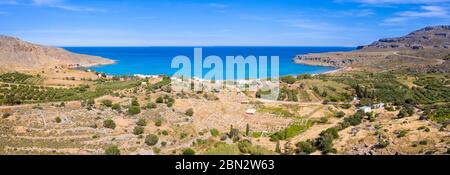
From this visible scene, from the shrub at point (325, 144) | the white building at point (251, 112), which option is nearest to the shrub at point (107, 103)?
the white building at point (251, 112)

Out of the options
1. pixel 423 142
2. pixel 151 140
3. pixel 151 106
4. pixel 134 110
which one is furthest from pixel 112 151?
pixel 423 142

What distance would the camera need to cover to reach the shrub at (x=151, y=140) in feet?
134

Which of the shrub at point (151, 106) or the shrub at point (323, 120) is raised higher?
the shrub at point (151, 106)

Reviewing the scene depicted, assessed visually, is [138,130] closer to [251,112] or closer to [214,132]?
[214,132]

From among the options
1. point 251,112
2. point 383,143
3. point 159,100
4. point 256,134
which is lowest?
point 256,134

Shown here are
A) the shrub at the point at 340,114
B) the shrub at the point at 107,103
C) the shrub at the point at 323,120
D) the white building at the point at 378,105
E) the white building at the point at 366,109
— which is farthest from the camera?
the white building at the point at 378,105

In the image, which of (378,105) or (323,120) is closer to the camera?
(323,120)

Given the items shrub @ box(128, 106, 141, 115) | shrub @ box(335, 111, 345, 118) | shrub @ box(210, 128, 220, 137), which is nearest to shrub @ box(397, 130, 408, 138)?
shrub @ box(335, 111, 345, 118)

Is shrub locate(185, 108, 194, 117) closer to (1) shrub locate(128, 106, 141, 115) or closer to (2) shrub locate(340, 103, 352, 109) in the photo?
(1) shrub locate(128, 106, 141, 115)

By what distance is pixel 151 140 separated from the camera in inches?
1618

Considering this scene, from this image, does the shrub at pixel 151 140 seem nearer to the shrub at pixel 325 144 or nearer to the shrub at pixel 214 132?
the shrub at pixel 214 132

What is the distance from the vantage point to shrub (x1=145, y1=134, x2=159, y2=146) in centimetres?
4086

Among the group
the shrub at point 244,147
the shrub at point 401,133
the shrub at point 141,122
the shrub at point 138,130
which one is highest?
the shrub at point 141,122

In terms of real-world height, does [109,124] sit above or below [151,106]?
below
